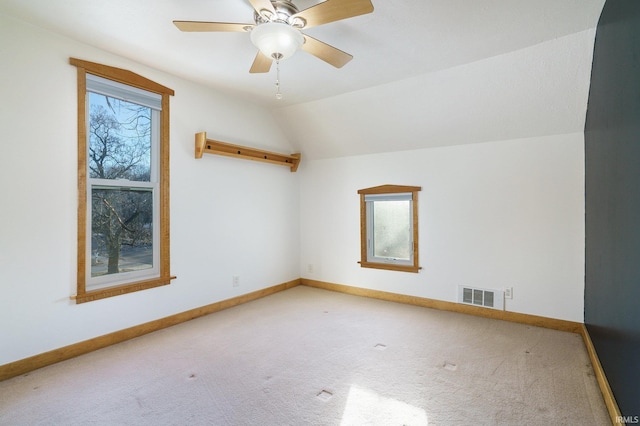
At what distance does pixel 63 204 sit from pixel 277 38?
216cm

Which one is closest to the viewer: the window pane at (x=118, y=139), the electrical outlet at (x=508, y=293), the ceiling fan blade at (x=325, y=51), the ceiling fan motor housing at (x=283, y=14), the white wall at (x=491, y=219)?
the ceiling fan motor housing at (x=283, y=14)

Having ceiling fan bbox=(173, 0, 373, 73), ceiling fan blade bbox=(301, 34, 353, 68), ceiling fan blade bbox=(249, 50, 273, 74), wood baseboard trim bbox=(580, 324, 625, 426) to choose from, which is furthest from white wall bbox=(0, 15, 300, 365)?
wood baseboard trim bbox=(580, 324, 625, 426)

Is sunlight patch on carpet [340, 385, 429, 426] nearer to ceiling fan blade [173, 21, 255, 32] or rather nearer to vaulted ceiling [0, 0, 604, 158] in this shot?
ceiling fan blade [173, 21, 255, 32]

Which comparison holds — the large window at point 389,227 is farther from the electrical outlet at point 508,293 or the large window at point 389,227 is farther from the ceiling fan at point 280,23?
the ceiling fan at point 280,23

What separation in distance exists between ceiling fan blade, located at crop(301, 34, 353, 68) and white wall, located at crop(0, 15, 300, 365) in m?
1.83

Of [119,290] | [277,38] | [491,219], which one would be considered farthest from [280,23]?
[491,219]

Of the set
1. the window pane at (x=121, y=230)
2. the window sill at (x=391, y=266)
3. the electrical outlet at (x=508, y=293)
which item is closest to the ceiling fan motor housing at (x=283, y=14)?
the window pane at (x=121, y=230)

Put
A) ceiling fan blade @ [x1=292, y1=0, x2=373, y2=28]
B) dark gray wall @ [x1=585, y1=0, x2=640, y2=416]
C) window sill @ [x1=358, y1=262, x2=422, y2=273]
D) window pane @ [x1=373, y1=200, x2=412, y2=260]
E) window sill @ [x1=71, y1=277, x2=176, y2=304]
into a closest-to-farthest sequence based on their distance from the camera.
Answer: dark gray wall @ [x1=585, y1=0, x2=640, y2=416] → ceiling fan blade @ [x1=292, y1=0, x2=373, y2=28] → window sill @ [x1=71, y1=277, x2=176, y2=304] → window sill @ [x1=358, y1=262, x2=422, y2=273] → window pane @ [x1=373, y1=200, x2=412, y2=260]

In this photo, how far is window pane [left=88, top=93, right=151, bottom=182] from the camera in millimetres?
2818

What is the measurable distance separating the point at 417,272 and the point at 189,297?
2653mm

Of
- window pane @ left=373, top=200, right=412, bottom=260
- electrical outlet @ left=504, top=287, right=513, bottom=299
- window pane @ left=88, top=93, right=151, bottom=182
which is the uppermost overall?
window pane @ left=88, top=93, right=151, bottom=182

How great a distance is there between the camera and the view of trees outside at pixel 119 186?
9.29 feet

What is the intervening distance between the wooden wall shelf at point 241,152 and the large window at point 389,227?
115 cm

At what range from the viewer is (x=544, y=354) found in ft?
8.59
